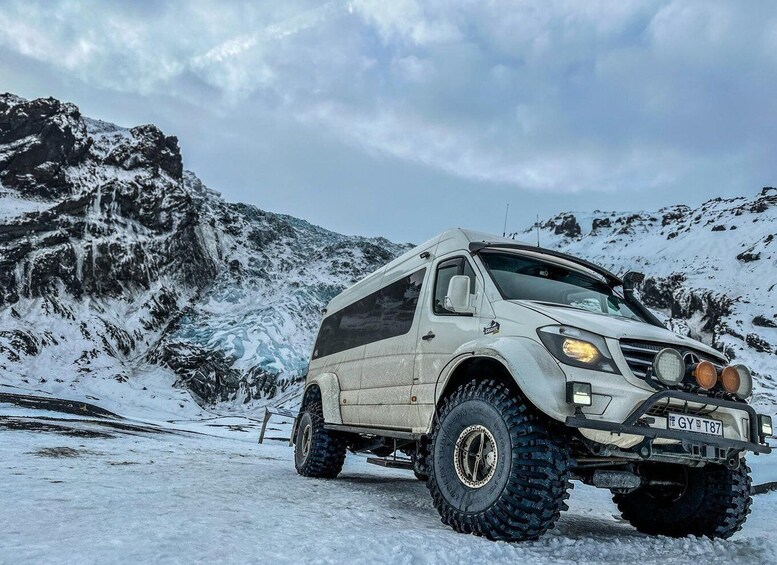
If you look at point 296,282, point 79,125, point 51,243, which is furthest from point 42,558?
point 79,125

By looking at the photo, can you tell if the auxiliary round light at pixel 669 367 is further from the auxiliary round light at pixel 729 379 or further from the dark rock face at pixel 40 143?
the dark rock face at pixel 40 143

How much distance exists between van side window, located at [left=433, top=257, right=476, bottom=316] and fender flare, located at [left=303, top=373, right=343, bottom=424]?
2.48m

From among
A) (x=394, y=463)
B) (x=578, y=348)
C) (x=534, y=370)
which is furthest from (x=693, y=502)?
(x=394, y=463)

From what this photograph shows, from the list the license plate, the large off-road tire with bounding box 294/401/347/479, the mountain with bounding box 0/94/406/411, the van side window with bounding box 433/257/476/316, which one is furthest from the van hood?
the mountain with bounding box 0/94/406/411

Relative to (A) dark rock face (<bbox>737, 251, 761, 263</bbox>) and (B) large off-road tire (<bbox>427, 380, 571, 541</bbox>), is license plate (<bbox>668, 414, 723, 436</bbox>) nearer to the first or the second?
(B) large off-road tire (<bbox>427, 380, 571, 541</bbox>)

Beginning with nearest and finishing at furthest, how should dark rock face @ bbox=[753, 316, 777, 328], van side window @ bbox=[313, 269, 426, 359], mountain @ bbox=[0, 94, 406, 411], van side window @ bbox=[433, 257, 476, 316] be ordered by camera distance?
van side window @ bbox=[433, 257, 476, 316] → van side window @ bbox=[313, 269, 426, 359] → mountain @ bbox=[0, 94, 406, 411] → dark rock face @ bbox=[753, 316, 777, 328]

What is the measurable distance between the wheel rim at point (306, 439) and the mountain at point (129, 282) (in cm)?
3199

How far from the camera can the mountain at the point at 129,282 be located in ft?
131

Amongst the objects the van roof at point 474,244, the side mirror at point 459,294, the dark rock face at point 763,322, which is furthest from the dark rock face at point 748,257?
the side mirror at point 459,294

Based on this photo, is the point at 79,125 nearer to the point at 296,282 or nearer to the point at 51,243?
the point at 51,243

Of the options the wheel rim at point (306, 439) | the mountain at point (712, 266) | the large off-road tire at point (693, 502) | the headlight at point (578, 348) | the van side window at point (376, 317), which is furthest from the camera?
the mountain at point (712, 266)

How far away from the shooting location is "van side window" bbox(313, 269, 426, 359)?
584cm

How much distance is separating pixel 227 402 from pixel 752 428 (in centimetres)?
4180

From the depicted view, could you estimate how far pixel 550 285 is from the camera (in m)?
5.11
